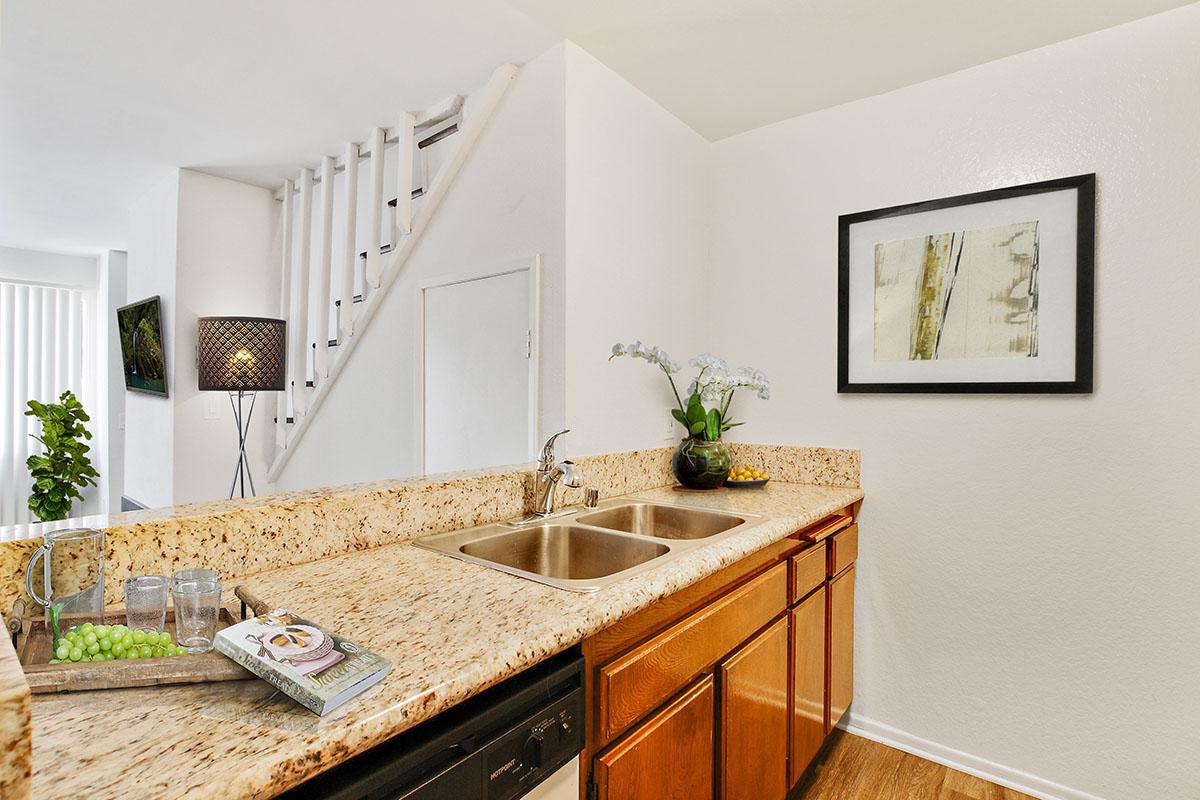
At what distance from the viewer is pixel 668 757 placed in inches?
47.4

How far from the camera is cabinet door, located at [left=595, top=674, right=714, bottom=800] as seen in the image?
1067 millimetres

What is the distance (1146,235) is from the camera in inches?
69.4

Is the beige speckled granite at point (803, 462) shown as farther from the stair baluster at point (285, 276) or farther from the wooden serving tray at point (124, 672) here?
the stair baluster at point (285, 276)

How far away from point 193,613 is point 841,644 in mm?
2016

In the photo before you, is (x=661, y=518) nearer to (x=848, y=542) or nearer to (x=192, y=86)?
(x=848, y=542)

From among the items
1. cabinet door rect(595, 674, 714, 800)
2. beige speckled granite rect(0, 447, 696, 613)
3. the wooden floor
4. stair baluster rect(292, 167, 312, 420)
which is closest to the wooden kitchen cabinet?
cabinet door rect(595, 674, 714, 800)

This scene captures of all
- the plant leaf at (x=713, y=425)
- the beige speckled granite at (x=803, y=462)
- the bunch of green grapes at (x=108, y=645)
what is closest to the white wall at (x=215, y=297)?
the plant leaf at (x=713, y=425)

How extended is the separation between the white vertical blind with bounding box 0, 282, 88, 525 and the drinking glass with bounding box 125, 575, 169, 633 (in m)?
4.21

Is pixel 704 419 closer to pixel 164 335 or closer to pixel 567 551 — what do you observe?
pixel 567 551

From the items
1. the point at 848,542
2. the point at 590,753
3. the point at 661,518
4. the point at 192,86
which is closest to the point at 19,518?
the point at 192,86

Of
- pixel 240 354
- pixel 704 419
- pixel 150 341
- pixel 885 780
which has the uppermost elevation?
pixel 150 341

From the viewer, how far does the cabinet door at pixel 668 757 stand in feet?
3.50

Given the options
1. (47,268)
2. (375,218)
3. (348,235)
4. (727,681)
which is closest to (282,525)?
(727,681)

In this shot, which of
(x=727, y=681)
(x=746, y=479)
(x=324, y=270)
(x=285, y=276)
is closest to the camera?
(x=727, y=681)
